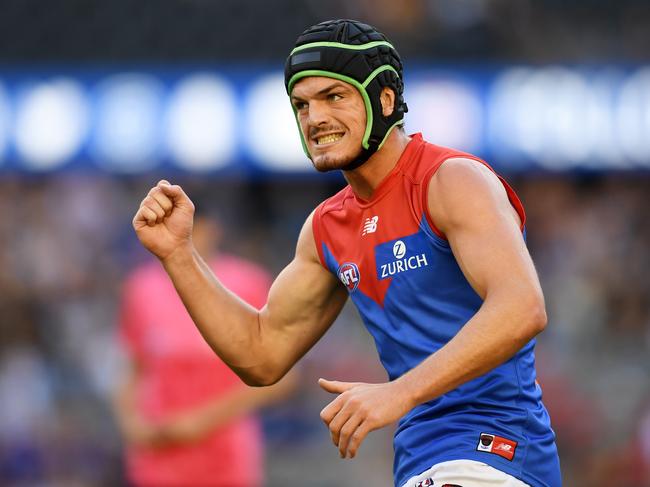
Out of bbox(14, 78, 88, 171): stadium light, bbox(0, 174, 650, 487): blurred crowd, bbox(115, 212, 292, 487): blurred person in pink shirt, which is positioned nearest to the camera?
bbox(115, 212, 292, 487): blurred person in pink shirt

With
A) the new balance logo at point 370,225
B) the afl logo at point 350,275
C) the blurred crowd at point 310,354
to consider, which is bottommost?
the blurred crowd at point 310,354

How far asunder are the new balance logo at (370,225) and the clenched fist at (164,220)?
694 mm

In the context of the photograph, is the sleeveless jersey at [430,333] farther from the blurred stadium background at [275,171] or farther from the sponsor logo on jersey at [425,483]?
the blurred stadium background at [275,171]

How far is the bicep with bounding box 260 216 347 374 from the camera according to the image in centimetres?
490

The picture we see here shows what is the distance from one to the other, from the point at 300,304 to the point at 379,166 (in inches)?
27.6

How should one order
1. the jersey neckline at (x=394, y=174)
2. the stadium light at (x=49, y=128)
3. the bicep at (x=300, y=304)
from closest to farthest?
the jersey neckline at (x=394, y=174) → the bicep at (x=300, y=304) → the stadium light at (x=49, y=128)

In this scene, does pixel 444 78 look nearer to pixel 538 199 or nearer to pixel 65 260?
pixel 538 199

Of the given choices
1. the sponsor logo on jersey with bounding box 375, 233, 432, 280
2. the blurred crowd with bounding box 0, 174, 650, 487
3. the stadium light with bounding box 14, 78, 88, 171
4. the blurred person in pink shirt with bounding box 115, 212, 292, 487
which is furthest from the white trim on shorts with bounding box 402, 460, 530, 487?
the stadium light with bounding box 14, 78, 88, 171

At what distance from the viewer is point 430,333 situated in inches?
170

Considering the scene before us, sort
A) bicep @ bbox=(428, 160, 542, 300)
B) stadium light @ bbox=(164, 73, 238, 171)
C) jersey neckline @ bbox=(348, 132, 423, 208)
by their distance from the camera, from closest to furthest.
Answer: bicep @ bbox=(428, 160, 542, 300)
jersey neckline @ bbox=(348, 132, 423, 208)
stadium light @ bbox=(164, 73, 238, 171)

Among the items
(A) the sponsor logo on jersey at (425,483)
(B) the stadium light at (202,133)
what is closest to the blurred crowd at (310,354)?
(B) the stadium light at (202,133)

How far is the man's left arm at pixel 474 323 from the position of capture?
12.1 feet

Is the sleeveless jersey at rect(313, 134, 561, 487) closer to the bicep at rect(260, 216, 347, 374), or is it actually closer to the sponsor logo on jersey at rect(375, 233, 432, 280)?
the sponsor logo on jersey at rect(375, 233, 432, 280)

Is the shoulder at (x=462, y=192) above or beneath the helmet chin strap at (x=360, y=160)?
beneath
